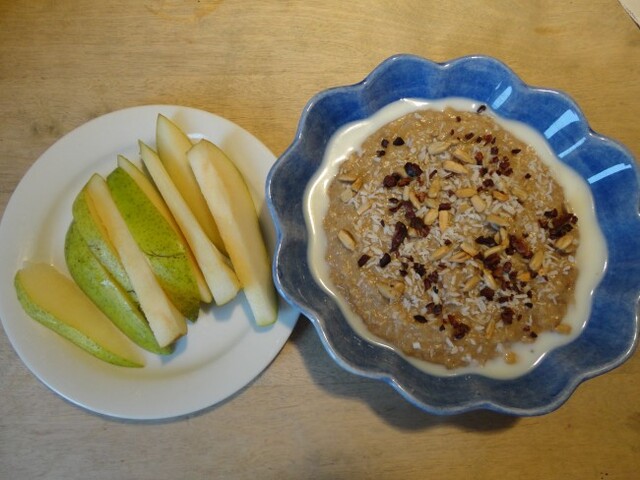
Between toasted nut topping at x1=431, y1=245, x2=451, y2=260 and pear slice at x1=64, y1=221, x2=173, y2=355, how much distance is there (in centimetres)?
78

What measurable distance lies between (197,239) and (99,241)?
0.26 metres

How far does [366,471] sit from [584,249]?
0.85 metres

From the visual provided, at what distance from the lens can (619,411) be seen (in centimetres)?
146

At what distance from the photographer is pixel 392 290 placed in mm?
1225

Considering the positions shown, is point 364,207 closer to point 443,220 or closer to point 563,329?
point 443,220

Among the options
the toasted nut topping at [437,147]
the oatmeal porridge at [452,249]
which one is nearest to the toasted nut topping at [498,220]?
the oatmeal porridge at [452,249]

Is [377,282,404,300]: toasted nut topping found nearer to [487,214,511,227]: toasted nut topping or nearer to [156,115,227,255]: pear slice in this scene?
[487,214,511,227]: toasted nut topping

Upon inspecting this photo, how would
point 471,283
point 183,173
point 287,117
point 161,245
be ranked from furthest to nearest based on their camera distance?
point 287,117
point 183,173
point 161,245
point 471,283

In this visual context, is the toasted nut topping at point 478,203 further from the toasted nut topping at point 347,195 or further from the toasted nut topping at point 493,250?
the toasted nut topping at point 347,195

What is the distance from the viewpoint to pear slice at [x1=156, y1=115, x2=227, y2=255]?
1473 millimetres

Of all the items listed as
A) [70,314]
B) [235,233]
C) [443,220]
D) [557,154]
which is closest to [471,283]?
[443,220]

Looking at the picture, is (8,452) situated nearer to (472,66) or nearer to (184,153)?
(184,153)

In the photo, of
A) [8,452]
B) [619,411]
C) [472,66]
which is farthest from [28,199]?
[619,411]

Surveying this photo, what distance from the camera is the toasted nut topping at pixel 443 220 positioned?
4.05 feet
